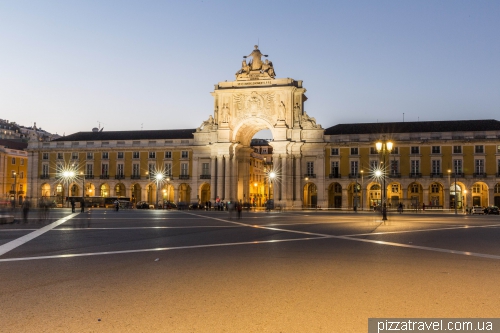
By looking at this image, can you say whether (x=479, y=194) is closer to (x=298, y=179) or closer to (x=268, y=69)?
(x=298, y=179)

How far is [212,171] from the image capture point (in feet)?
248

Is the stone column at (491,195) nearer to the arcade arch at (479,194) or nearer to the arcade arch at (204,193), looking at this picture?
the arcade arch at (479,194)

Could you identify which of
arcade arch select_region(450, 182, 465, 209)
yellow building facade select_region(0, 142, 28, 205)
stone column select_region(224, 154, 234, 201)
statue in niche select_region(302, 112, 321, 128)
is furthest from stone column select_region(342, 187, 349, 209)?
yellow building facade select_region(0, 142, 28, 205)

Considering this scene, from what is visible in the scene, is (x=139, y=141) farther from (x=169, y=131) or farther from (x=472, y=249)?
(x=472, y=249)

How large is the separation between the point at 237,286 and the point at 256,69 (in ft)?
223

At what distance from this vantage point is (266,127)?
250ft

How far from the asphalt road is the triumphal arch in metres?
56.6

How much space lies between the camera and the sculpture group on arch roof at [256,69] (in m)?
75.0

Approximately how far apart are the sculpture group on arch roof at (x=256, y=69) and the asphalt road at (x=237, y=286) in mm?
60808

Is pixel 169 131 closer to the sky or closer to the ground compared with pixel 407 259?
closer to the sky

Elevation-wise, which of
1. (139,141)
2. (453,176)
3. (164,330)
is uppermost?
(139,141)

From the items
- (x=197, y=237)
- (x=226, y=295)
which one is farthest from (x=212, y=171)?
(x=226, y=295)

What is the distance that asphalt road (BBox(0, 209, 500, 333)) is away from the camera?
6914mm

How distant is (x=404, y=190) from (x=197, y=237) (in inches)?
2207
